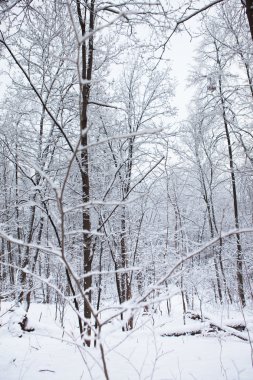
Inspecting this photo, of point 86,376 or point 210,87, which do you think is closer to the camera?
point 86,376

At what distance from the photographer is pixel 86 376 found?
2.22 metres

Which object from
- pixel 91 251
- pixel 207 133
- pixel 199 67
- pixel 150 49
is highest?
pixel 199 67

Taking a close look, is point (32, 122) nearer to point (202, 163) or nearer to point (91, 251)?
point (91, 251)

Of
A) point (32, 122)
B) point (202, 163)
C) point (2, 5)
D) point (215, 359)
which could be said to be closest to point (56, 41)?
point (32, 122)

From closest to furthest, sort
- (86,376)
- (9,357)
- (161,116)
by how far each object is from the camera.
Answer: (86,376) < (9,357) < (161,116)

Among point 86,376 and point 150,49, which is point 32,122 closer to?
point 150,49

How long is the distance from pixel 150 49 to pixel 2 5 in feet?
5.39

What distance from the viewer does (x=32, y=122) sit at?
791cm

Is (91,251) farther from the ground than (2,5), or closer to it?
closer to it

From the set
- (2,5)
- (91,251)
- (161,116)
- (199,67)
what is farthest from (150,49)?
(199,67)

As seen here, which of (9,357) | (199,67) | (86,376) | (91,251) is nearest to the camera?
(86,376)

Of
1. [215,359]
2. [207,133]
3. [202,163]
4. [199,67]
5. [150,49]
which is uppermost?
[199,67]

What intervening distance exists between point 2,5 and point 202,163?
11.1 metres

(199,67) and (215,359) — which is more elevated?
(199,67)
